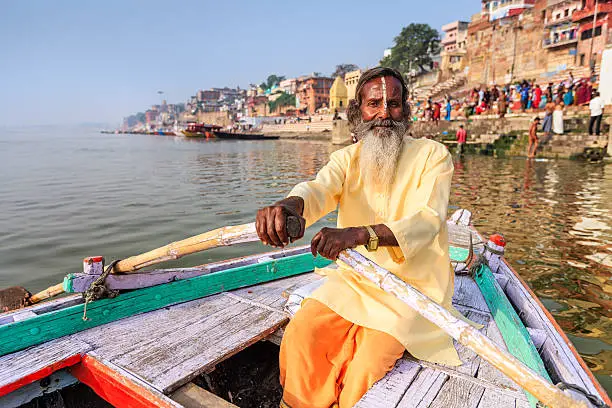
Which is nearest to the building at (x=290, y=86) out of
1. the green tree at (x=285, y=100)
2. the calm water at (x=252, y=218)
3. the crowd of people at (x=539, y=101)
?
the green tree at (x=285, y=100)

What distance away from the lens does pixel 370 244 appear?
1.73m

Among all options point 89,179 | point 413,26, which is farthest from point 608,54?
point 413,26

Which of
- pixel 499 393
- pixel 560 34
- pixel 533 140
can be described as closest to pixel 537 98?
pixel 533 140

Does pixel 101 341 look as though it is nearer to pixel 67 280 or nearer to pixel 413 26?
pixel 67 280

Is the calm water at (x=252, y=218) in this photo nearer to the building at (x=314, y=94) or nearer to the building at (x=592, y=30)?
the building at (x=592, y=30)

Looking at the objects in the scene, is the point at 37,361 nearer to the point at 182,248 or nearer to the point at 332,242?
the point at 182,248

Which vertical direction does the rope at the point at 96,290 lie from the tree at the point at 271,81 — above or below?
below

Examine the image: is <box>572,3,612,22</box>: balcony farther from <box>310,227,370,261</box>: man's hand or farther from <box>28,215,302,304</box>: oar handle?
<box>28,215,302,304</box>: oar handle

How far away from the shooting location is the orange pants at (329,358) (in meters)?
1.85

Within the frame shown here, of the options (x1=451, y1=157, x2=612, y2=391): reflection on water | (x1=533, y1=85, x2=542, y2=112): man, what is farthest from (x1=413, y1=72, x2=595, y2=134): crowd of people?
(x1=451, y1=157, x2=612, y2=391): reflection on water

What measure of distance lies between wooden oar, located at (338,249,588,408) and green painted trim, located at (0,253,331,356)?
160 cm

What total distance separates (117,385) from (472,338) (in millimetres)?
1685

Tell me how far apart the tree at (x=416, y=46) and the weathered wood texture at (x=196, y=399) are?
62.4m

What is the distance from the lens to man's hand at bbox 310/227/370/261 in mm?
1623
